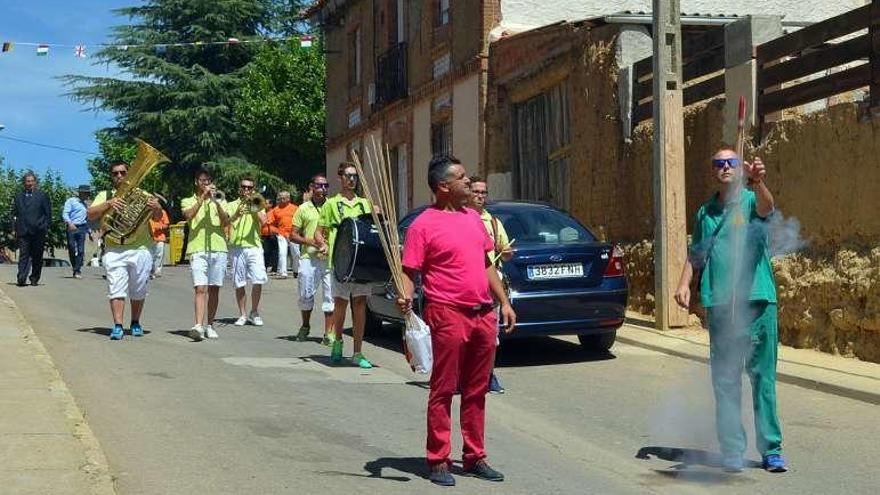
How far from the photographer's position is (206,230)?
13.7 m

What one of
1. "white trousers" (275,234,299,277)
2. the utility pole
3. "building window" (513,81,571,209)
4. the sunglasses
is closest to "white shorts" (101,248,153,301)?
the utility pole

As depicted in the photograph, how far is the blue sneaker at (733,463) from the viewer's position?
23.8ft

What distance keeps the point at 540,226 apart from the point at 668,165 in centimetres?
248

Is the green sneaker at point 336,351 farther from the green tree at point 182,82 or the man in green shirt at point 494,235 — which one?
the green tree at point 182,82

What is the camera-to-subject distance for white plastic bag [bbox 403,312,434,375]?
7.28 m

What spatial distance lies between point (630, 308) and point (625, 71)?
3.14 meters

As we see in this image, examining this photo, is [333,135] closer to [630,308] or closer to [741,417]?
[630,308]

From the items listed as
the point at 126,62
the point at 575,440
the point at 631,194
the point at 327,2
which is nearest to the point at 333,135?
the point at 327,2

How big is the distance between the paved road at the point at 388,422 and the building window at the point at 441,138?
11.6 meters

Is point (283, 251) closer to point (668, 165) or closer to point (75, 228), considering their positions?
point (75, 228)

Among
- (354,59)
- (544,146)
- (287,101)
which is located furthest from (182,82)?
(544,146)

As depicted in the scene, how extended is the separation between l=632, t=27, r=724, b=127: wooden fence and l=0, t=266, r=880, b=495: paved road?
146 inches

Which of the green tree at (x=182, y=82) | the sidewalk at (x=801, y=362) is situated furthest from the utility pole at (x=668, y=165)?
the green tree at (x=182, y=82)

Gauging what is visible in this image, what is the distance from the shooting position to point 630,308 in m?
16.5
